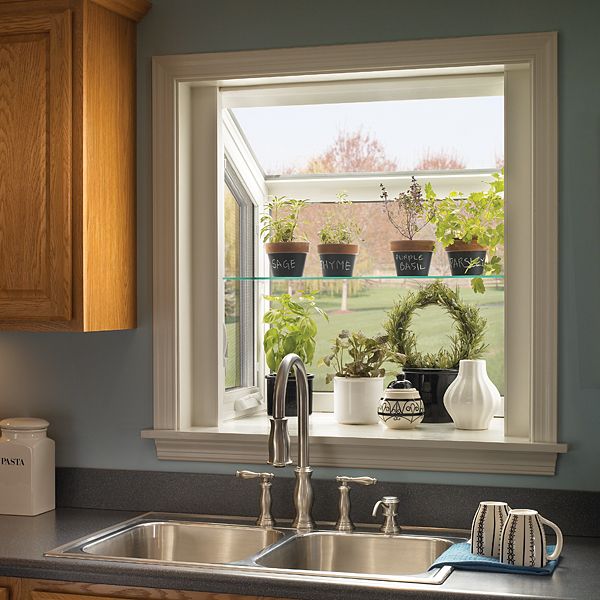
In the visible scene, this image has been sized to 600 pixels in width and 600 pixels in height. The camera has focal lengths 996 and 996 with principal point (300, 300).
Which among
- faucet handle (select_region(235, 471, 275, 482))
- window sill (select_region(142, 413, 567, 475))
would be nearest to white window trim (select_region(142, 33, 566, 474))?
window sill (select_region(142, 413, 567, 475))

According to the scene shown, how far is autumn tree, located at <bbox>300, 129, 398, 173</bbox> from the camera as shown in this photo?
3.00m

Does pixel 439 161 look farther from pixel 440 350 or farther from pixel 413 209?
pixel 440 350

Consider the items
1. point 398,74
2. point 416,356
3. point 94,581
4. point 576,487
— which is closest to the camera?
point 94,581

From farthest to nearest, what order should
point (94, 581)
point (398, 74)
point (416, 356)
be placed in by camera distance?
point (416, 356) → point (398, 74) → point (94, 581)

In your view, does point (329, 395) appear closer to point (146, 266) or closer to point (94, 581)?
point (146, 266)

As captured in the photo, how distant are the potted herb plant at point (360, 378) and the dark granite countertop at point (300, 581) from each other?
68 centimetres

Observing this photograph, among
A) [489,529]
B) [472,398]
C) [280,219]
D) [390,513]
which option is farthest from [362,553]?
[280,219]

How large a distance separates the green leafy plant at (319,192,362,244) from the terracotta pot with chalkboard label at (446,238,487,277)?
1.04 ft

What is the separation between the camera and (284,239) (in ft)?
9.64

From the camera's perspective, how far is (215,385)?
285cm

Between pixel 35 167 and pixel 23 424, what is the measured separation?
71cm

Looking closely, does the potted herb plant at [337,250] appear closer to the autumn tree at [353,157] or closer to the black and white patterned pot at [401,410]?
the autumn tree at [353,157]

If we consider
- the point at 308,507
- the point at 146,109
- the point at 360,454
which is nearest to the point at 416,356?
the point at 360,454

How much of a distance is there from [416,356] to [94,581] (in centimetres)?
117
